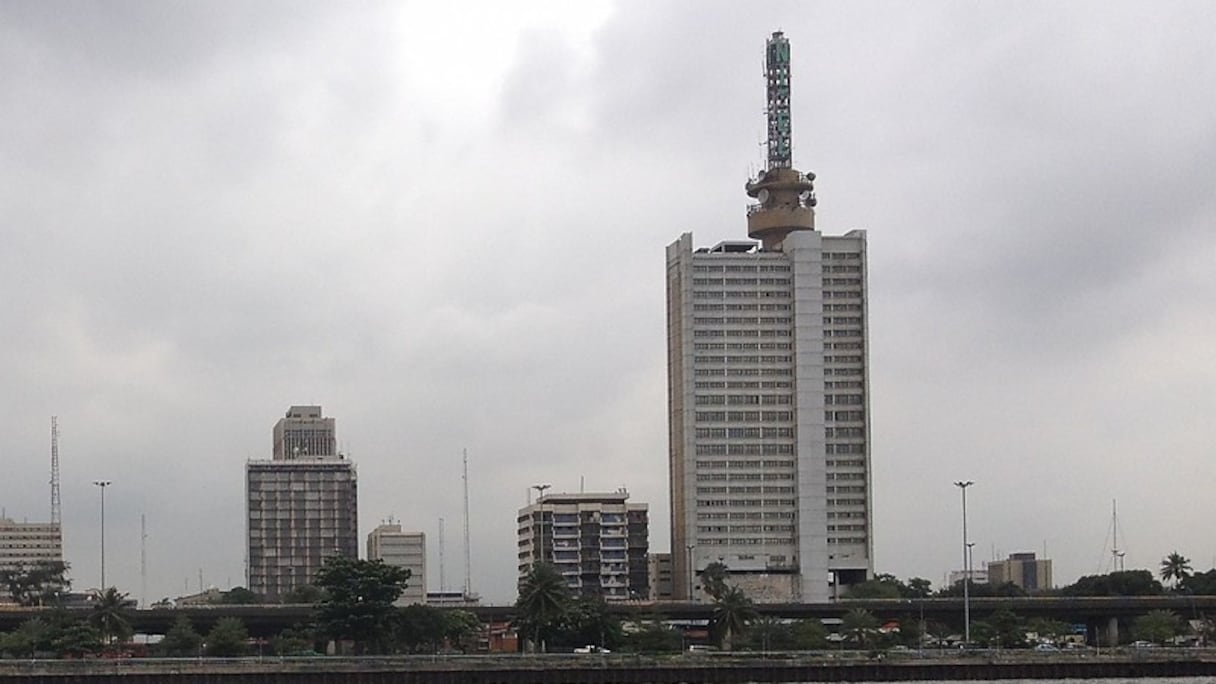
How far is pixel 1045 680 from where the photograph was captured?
148m

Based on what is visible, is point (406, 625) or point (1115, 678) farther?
point (406, 625)

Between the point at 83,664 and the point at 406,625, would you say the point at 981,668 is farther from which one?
the point at 83,664

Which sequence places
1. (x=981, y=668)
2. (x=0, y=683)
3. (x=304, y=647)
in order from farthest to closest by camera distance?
(x=304, y=647) < (x=981, y=668) < (x=0, y=683)

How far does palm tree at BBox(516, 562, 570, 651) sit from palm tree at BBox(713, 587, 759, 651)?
1982 centimetres

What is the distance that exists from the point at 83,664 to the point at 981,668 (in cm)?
7577

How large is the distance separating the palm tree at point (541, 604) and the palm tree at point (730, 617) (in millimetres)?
19823

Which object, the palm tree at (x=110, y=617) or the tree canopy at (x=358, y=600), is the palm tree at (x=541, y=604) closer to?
the tree canopy at (x=358, y=600)

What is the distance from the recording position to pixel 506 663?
146500mm

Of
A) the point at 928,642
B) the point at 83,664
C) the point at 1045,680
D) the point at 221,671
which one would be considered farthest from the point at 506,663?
the point at 928,642

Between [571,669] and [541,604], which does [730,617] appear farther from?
[571,669]

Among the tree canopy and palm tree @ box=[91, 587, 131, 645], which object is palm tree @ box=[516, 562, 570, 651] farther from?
palm tree @ box=[91, 587, 131, 645]

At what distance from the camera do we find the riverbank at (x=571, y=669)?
141 meters

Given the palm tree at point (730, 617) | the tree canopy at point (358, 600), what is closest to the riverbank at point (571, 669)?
the tree canopy at point (358, 600)

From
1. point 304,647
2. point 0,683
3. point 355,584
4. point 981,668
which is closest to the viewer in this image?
point 0,683
